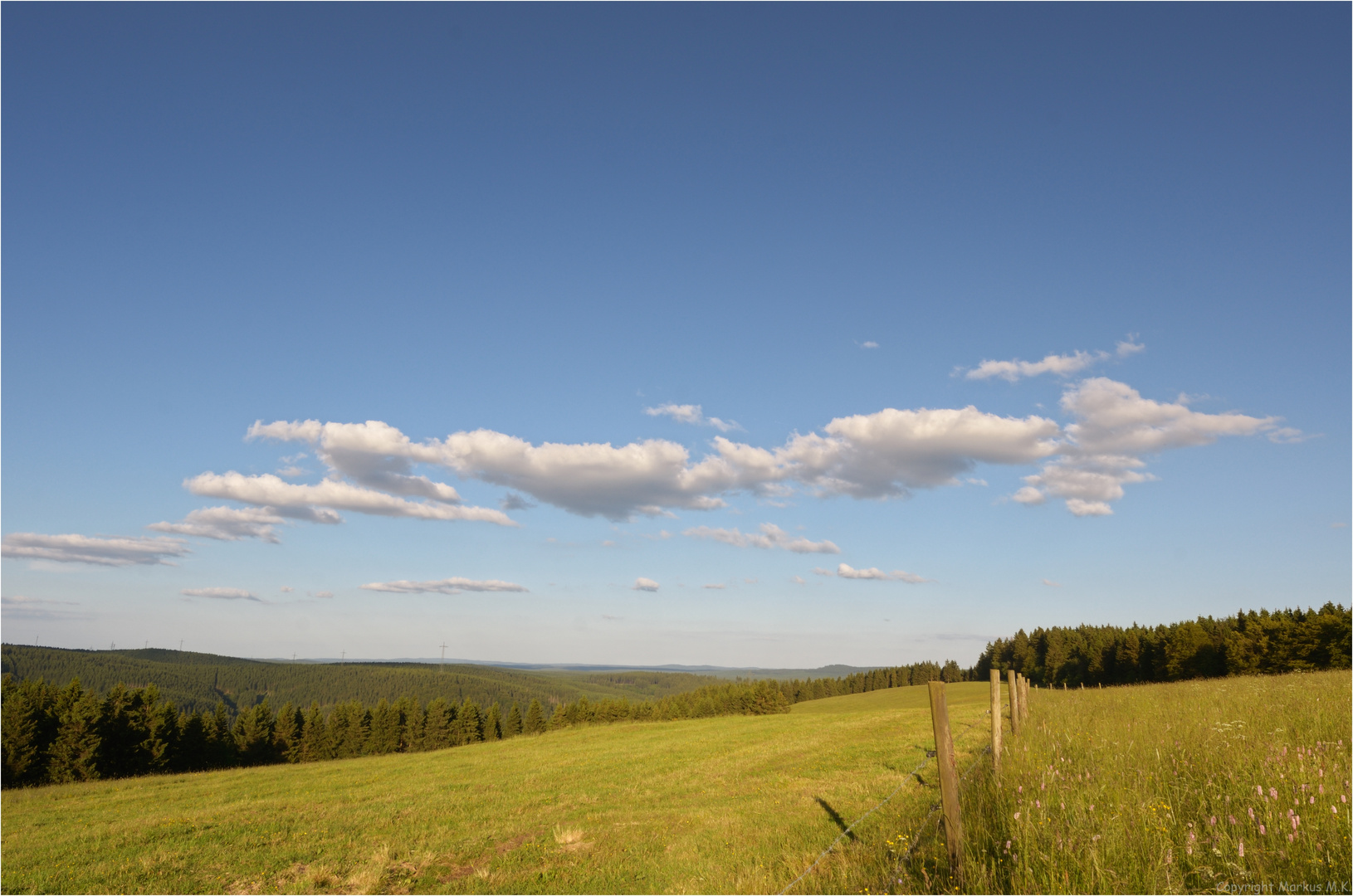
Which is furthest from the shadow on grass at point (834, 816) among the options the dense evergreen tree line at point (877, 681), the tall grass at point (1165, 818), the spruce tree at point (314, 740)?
the dense evergreen tree line at point (877, 681)

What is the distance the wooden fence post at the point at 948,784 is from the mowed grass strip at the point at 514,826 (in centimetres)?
93

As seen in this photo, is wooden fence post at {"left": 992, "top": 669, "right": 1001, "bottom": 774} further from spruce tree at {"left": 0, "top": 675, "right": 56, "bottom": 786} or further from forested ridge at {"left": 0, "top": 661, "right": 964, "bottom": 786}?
spruce tree at {"left": 0, "top": 675, "right": 56, "bottom": 786}

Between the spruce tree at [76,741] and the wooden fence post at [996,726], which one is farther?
the spruce tree at [76,741]

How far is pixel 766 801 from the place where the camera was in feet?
44.4

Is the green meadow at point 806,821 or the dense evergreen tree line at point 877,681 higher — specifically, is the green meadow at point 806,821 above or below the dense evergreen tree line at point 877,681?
above

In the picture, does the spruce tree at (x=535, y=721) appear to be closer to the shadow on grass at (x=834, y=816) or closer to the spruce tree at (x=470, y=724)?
the spruce tree at (x=470, y=724)

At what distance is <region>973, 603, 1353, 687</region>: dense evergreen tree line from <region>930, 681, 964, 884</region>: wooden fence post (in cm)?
5528

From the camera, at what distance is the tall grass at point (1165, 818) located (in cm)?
523

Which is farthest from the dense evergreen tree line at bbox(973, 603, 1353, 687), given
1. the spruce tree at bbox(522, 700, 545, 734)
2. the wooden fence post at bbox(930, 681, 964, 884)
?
the spruce tree at bbox(522, 700, 545, 734)

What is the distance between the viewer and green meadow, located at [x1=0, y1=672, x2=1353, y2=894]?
5.69m

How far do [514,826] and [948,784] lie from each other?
9.74 meters

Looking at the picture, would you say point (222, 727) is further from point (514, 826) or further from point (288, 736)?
point (514, 826)

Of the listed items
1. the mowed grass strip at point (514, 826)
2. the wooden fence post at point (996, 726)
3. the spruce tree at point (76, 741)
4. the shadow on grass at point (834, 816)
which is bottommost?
the spruce tree at point (76, 741)

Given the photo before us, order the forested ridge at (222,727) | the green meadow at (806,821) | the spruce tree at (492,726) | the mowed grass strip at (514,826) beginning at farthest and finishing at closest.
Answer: the spruce tree at (492,726), the forested ridge at (222,727), the mowed grass strip at (514,826), the green meadow at (806,821)
